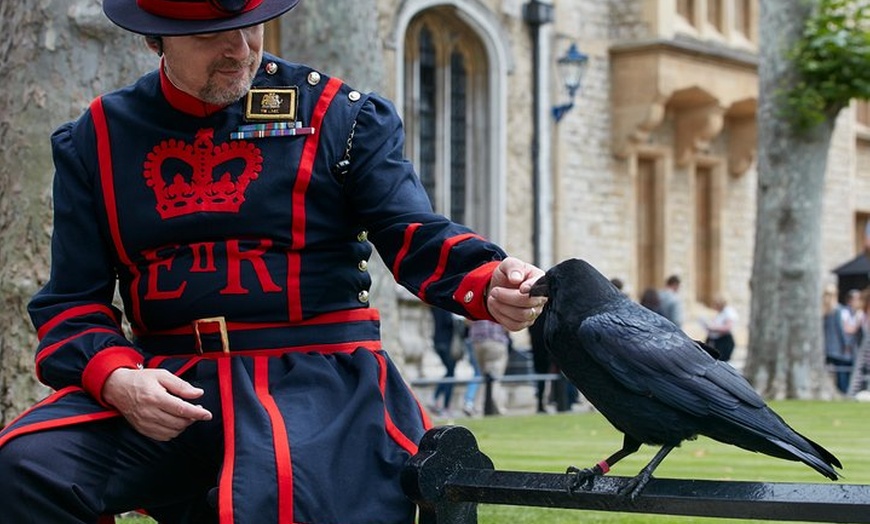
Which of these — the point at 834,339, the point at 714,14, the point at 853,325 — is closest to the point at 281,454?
the point at 834,339

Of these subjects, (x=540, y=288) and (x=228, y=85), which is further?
(x=228, y=85)

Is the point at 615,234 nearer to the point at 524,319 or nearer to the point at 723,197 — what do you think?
the point at 723,197

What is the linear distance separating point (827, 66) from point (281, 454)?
16690 millimetres

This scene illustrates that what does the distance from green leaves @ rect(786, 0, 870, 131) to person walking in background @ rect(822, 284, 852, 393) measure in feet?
11.2

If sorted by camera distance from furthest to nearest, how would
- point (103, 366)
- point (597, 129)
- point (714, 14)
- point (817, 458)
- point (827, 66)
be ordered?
1. point (714, 14)
2. point (597, 129)
3. point (827, 66)
4. point (103, 366)
5. point (817, 458)

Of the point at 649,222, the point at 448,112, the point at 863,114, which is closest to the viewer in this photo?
the point at 448,112

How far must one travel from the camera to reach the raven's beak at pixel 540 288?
11.0 ft

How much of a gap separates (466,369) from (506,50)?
4373 millimetres

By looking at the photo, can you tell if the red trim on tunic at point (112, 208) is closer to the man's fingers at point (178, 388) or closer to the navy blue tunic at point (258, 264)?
the navy blue tunic at point (258, 264)

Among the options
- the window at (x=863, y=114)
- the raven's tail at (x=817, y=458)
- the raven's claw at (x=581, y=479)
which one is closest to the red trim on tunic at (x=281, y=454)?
the raven's claw at (x=581, y=479)

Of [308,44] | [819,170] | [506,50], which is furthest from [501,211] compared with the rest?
[308,44]

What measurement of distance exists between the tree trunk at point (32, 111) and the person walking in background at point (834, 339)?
55.4 ft

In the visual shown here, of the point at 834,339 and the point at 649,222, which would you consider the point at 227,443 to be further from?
the point at 649,222

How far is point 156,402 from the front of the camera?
3445mm
